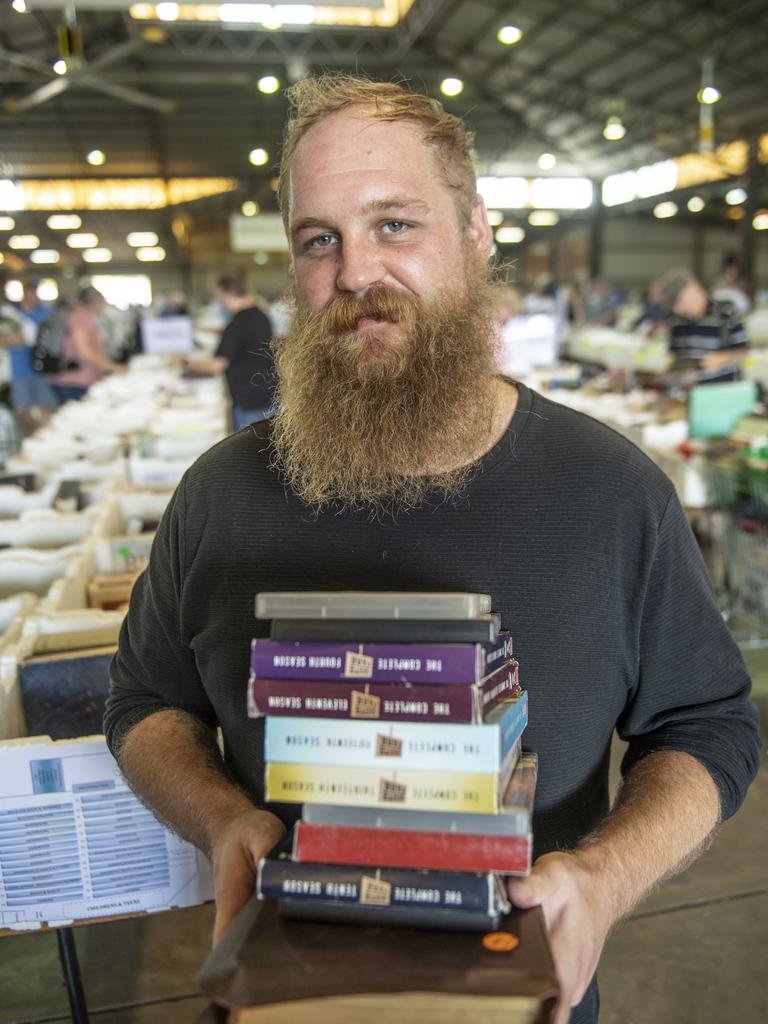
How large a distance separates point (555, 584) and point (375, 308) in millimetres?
424

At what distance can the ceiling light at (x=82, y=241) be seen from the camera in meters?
28.3

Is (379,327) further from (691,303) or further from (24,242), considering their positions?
(24,242)

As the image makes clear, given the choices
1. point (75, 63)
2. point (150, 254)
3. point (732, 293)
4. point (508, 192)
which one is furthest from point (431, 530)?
point (150, 254)

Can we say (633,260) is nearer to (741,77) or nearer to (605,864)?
(741,77)

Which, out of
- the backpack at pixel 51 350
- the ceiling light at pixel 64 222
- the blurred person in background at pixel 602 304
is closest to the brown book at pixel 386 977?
the backpack at pixel 51 350

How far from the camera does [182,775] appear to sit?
1214 mm

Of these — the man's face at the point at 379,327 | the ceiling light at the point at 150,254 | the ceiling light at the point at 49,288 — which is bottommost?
the man's face at the point at 379,327

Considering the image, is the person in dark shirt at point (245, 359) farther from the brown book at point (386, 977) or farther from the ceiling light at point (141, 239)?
the ceiling light at point (141, 239)

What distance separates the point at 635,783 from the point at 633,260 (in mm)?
32603

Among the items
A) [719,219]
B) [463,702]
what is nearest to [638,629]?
[463,702]

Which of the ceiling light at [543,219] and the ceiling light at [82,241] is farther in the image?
the ceiling light at [543,219]

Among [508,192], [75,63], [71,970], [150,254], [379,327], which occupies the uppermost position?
[508,192]

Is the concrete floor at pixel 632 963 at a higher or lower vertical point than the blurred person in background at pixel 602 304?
lower

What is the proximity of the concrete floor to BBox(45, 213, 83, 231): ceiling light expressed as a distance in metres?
25.9
